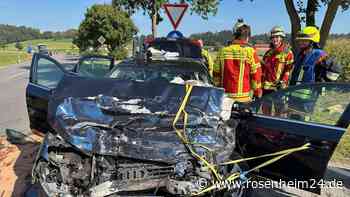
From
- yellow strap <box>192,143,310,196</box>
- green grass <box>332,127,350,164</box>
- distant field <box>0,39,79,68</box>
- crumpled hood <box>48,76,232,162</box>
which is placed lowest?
distant field <box>0,39,79,68</box>

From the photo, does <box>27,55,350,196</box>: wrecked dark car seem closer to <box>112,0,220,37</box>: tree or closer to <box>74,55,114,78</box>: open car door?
<box>74,55,114,78</box>: open car door

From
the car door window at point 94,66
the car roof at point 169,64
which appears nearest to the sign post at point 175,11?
the car door window at point 94,66

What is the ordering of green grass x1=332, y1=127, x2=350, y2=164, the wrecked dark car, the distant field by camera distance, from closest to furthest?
the wrecked dark car
green grass x1=332, y1=127, x2=350, y2=164
the distant field

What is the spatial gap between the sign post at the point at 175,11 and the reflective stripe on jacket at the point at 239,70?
16.2 feet

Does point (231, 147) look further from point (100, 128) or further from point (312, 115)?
point (100, 128)

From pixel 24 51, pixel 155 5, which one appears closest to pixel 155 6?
pixel 155 5

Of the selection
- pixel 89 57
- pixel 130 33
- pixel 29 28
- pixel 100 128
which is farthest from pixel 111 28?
pixel 29 28

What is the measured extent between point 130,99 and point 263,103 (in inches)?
50.0

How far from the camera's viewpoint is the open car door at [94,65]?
228 inches

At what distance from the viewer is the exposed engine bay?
279 centimetres

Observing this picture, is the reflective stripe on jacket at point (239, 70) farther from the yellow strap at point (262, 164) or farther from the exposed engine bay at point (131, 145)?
the yellow strap at point (262, 164)

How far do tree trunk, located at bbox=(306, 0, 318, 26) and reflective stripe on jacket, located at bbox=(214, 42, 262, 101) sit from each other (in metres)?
5.83

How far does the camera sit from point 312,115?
3.15m

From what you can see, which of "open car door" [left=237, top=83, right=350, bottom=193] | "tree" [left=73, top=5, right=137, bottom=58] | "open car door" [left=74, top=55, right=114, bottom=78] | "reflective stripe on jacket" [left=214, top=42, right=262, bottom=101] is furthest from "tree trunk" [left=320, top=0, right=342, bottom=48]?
"tree" [left=73, top=5, right=137, bottom=58]
